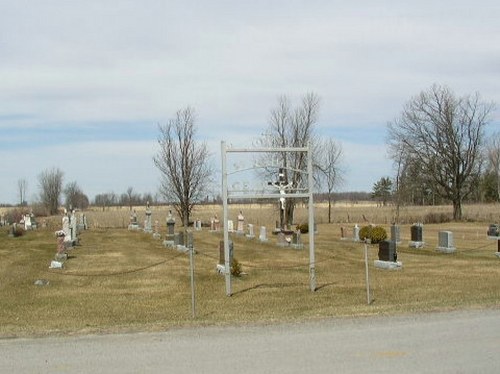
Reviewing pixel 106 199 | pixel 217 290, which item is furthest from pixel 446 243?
pixel 106 199

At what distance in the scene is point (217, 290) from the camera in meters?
14.5

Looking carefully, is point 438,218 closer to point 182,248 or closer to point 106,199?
point 182,248

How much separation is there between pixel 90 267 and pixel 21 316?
9.84 meters

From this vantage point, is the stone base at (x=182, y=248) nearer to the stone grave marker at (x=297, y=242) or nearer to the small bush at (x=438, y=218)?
the stone grave marker at (x=297, y=242)

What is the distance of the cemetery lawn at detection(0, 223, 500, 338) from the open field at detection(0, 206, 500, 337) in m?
0.02

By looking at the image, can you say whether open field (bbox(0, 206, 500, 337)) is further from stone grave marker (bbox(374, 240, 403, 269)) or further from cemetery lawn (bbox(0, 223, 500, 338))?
stone grave marker (bbox(374, 240, 403, 269))

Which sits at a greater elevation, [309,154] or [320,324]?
[309,154]

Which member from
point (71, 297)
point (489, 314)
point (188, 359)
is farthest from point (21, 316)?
point (489, 314)

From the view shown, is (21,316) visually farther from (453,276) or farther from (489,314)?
(453,276)

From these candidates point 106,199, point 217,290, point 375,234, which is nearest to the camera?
point 217,290

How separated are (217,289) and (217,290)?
0.59 feet

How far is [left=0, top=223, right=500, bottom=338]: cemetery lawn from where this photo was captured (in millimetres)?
10203

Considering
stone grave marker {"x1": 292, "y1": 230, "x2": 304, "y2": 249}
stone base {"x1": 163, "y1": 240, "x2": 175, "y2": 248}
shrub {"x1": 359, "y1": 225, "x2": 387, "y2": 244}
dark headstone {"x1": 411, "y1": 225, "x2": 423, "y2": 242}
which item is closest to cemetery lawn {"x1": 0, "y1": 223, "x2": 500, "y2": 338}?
stone grave marker {"x1": 292, "y1": 230, "x2": 304, "y2": 249}

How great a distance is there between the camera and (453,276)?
53.2ft
